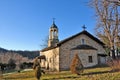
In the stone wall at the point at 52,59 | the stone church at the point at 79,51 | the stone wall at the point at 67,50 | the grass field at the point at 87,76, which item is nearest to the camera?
the grass field at the point at 87,76

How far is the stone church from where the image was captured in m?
34.9

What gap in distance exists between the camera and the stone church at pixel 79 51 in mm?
34906

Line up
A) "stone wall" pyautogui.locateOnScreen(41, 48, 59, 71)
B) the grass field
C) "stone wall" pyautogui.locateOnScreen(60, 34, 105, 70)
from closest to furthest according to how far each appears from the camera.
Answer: the grass field, "stone wall" pyautogui.locateOnScreen(60, 34, 105, 70), "stone wall" pyautogui.locateOnScreen(41, 48, 59, 71)

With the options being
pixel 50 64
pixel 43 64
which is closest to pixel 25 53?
pixel 43 64

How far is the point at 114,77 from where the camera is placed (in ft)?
57.7

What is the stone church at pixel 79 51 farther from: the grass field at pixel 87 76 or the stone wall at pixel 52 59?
the grass field at pixel 87 76

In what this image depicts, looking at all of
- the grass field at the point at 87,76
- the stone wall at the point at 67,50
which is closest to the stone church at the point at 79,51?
the stone wall at the point at 67,50

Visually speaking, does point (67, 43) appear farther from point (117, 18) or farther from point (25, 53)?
point (25, 53)

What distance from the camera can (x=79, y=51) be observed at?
35.4 m

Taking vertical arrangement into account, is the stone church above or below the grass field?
above

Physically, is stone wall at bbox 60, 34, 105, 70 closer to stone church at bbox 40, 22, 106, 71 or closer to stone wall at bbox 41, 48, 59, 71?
stone church at bbox 40, 22, 106, 71

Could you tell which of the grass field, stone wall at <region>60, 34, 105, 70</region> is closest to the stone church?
stone wall at <region>60, 34, 105, 70</region>

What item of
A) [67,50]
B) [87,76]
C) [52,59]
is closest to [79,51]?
[67,50]

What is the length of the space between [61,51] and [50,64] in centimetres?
546
